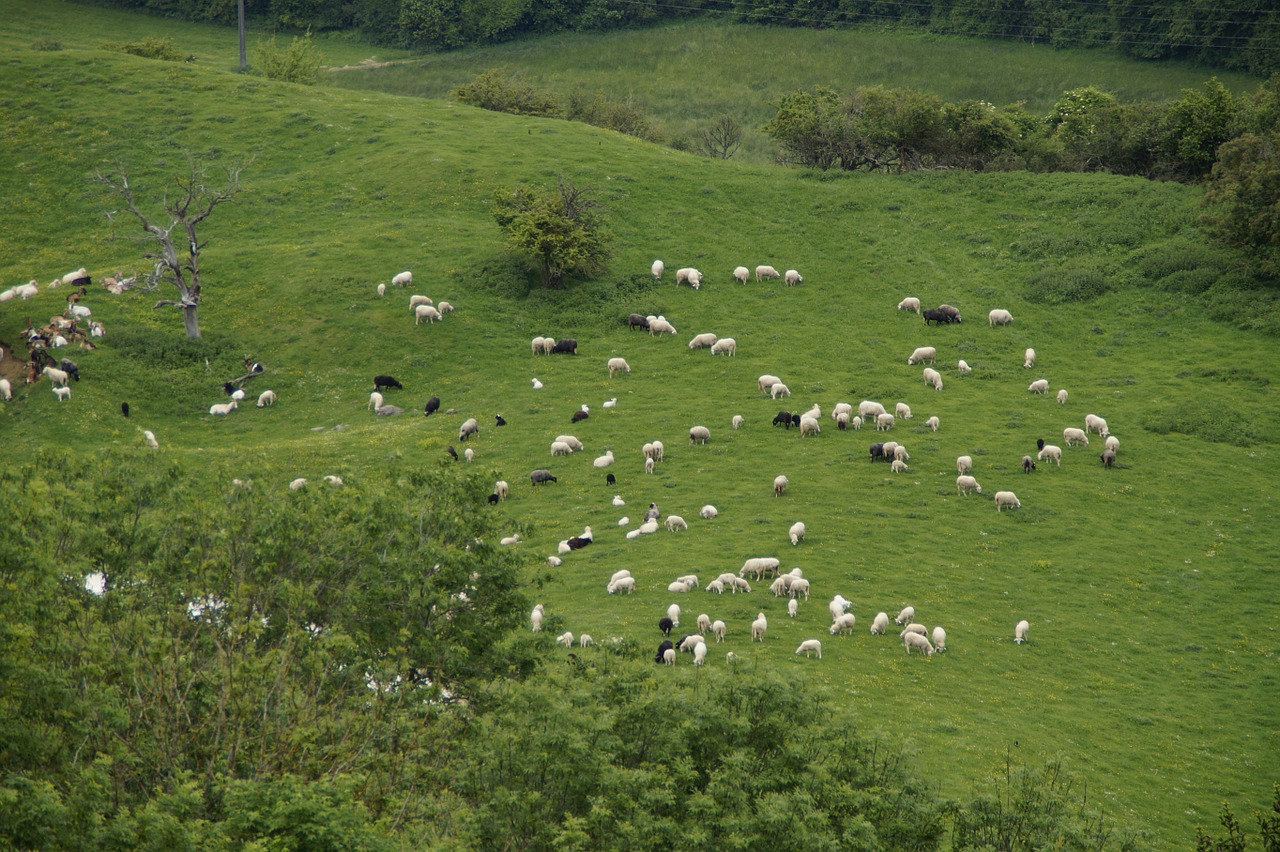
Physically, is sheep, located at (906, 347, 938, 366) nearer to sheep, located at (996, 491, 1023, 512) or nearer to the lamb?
sheep, located at (996, 491, 1023, 512)

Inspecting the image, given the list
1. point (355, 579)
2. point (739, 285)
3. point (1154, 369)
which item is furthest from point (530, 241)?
point (355, 579)

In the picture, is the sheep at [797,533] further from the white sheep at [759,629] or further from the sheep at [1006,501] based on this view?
A: the sheep at [1006,501]

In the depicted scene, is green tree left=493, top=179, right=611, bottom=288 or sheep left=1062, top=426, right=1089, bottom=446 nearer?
sheep left=1062, top=426, right=1089, bottom=446

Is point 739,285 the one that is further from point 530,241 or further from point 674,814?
point 674,814

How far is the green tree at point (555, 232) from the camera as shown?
194ft

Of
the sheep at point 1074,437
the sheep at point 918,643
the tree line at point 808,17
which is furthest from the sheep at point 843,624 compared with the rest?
the tree line at point 808,17

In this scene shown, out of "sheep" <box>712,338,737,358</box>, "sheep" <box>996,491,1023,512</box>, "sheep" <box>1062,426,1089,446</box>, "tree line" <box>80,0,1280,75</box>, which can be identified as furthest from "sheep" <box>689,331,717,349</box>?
"tree line" <box>80,0,1280,75</box>

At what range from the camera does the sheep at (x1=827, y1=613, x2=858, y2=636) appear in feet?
103

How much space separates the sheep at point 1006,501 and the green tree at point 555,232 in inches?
1041

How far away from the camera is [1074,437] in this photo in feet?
149

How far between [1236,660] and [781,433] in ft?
62.2

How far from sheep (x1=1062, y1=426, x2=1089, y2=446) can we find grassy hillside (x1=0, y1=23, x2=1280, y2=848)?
2.94 ft

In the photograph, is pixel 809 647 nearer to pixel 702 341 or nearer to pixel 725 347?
pixel 725 347

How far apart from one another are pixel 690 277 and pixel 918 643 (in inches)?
1297
